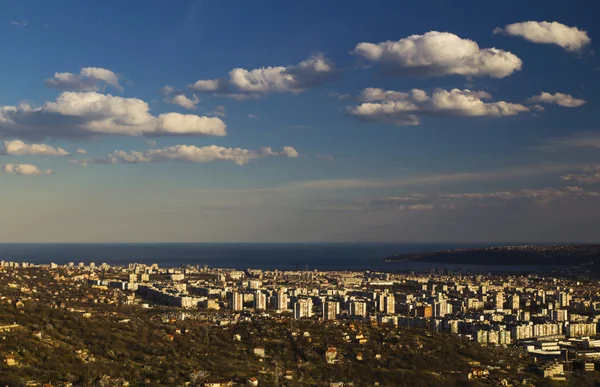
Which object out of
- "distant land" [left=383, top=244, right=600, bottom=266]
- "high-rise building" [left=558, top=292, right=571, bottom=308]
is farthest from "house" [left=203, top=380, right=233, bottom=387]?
"distant land" [left=383, top=244, right=600, bottom=266]

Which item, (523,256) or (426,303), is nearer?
(426,303)

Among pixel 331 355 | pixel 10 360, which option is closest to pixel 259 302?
pixel 331 355

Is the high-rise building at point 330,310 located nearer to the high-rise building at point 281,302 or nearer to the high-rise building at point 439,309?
the high-rise building at point 281,302

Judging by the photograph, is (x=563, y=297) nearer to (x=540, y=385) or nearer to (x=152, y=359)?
(x=540, y=385)

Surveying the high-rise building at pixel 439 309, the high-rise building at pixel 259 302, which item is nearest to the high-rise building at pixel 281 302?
the high-rise building at pixel 259 302

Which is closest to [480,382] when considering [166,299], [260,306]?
[260,306]

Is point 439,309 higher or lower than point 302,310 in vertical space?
lower

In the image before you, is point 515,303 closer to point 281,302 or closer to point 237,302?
point 281,302

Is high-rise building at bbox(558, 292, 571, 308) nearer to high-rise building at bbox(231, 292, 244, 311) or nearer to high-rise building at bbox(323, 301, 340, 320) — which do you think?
high-rise building at bbox(323, 301, 340, 320)
